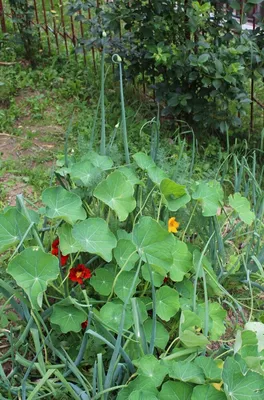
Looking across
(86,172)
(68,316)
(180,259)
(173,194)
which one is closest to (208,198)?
(173,194)

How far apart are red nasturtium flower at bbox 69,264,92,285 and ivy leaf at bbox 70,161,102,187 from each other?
32 centimetres

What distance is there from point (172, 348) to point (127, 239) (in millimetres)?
431

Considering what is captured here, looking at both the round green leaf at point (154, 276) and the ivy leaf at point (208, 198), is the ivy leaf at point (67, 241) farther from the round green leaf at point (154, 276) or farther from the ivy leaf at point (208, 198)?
the ivy leaf at point (208, 198)

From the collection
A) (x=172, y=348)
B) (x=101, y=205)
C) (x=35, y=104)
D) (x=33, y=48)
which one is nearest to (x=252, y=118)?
(x=35, y=104)

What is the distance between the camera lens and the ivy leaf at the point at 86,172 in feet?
7.15

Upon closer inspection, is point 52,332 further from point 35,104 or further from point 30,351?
point 35,104

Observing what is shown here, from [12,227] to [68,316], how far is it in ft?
1.18

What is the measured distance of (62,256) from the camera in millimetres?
2133

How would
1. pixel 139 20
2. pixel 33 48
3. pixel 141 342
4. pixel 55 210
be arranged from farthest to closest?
pixel 33 48 → pixel 139 20 → pixel 55 210 → pixel 141 342

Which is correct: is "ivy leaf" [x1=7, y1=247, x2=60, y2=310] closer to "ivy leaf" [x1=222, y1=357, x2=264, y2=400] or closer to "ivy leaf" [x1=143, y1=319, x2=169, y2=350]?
"ivy leaf" [x1=143, y1=319, x2=169, y2=350]

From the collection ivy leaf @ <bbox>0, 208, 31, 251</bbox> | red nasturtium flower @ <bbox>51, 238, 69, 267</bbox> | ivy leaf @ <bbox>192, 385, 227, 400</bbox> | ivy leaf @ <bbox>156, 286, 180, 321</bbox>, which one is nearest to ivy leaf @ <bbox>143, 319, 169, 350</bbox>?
ivy leaf @ <bbox>156, 286, 180, 321</bbox>

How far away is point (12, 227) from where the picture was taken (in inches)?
77.9

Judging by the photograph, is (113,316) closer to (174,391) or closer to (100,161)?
(174,391)

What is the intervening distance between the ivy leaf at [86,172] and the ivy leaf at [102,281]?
343 mm
